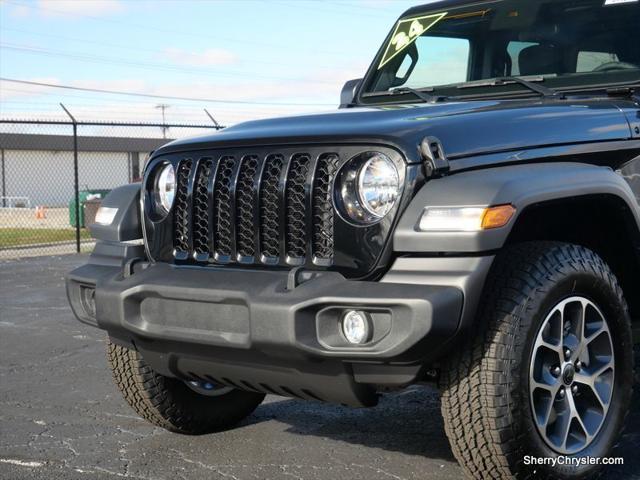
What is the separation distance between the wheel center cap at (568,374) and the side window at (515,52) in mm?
1796

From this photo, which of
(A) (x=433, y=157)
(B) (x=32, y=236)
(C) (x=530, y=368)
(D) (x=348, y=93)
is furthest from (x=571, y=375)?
(B) (x=32, y=236)

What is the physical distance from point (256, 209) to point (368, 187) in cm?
46

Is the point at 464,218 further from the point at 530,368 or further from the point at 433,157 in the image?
the point at 530,368

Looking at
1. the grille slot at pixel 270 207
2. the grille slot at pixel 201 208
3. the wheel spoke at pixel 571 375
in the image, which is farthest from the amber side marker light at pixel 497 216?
the grille slot at pixel 201 208

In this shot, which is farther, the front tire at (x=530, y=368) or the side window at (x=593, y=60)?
the side window at (x=593, y=60)

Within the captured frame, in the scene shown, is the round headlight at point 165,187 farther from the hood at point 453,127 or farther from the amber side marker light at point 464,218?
the amber side marker light at point 464,218

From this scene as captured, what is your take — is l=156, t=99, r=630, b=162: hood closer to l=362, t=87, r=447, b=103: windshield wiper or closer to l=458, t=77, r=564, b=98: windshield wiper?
l=458, t=77, r=564, b=98: windshield wiper

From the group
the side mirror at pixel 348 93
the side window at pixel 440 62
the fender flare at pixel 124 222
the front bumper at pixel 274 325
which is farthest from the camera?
the side mirror at pixel 348 93

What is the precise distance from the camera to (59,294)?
9.70 meters

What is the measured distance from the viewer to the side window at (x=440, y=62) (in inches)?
195

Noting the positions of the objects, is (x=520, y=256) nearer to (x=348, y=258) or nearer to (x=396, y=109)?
(x=348, y=258)

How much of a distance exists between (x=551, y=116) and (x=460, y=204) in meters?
0.82

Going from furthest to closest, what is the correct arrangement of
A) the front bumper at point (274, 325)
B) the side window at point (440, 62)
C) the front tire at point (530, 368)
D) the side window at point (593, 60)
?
1. the side window at point (440, 62)
2. the side window at point (593, 60)
3. the front tire at point (530, 368)
4. the front bumper at point (274, 325)

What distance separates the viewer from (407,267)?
124 inches
